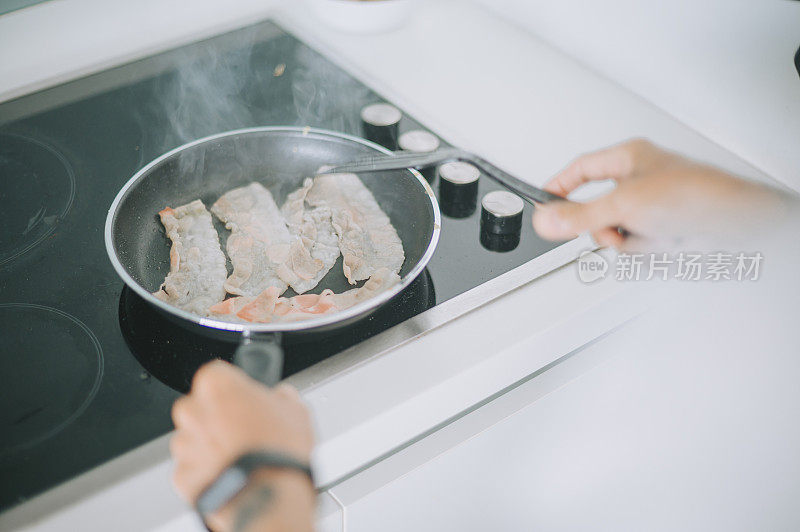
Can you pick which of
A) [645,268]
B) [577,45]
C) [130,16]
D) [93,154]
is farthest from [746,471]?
[130,16]

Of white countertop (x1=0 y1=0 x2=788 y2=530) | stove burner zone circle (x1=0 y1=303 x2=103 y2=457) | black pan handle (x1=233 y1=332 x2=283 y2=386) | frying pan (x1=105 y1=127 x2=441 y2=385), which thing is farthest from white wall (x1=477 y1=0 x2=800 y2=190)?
stove burner zone circle (x1=0 y1=303 x2=103 y2=457)

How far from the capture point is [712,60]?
972 mm

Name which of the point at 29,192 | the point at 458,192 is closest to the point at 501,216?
the point at 458,192

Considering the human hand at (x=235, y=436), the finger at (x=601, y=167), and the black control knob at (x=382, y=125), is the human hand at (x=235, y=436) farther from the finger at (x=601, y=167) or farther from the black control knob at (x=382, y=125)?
the black control knob at (x=382, y=125)

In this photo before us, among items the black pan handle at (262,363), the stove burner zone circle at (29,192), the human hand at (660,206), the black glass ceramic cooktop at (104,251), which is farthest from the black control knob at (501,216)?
the stove burner zone circle at (29,192)

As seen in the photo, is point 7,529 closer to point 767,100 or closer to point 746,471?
point 746,471

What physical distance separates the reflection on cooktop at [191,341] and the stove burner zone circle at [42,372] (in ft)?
0.14

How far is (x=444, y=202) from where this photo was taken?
87 centimetres

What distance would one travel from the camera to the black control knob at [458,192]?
860mm

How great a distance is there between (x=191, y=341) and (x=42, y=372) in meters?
0.14

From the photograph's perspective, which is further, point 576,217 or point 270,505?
point 576,217

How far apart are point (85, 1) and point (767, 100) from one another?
1.13 meters

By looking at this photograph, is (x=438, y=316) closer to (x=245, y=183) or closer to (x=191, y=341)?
(x=191, y=341)

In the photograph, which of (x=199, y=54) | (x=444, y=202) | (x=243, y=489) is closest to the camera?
(x=243, y=489)
